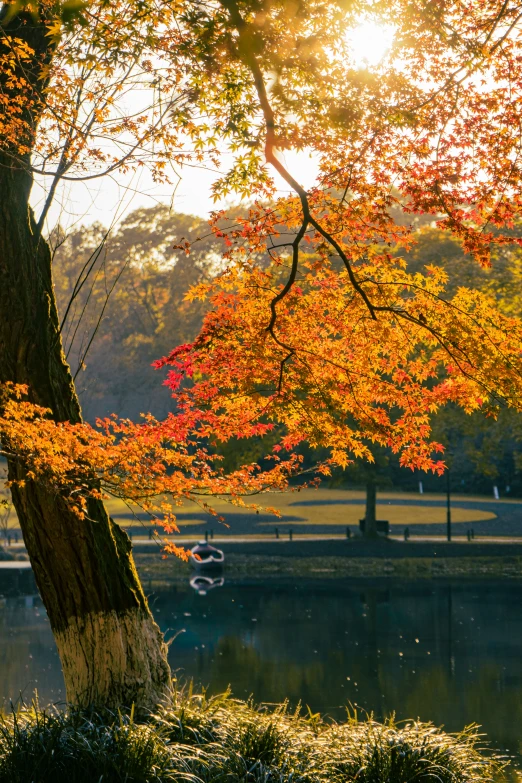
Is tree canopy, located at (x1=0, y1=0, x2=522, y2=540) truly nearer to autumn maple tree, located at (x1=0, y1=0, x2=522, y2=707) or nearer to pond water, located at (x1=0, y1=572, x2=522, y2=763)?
autumn maple tree, located at (x1=0, y1=0, x2=522, y2=707)

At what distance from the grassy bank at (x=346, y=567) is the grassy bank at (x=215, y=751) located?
2355 centimetres

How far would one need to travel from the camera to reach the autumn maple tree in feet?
26.6

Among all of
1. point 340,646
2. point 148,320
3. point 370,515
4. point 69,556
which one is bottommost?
point 340,646

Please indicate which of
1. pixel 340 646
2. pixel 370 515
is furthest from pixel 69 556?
pixel 370 515

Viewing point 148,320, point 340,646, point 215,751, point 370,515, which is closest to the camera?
point 215,751

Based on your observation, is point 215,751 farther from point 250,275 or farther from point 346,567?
point 346,567

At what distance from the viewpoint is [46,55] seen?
9484 mm

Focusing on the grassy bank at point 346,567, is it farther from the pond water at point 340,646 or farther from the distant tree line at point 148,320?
the distant tree line at point 148,320

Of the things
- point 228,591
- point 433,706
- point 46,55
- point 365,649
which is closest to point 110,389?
point 228,591

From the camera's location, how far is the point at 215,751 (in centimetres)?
790

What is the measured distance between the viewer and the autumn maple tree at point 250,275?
8117mm

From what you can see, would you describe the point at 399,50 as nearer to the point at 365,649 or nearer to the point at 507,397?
the point at 507,397

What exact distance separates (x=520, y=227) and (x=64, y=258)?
1607 inches

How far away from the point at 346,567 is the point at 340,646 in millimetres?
10980
